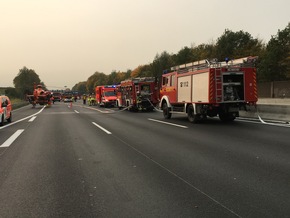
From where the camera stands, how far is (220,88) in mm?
15945

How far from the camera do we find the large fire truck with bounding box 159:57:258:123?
627 inches

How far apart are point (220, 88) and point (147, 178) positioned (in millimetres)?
10352

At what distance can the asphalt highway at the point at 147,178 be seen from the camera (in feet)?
15.5

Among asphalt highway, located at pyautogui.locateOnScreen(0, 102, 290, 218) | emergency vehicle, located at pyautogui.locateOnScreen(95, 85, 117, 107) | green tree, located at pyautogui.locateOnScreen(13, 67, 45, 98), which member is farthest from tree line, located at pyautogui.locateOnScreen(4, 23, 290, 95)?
green tree, located at pyautogui.locateOnScreen(13, 67, 45, 98)

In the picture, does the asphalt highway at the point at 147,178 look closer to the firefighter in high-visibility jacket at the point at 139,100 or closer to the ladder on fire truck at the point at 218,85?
the ladder on fire truck at the point at 218,85

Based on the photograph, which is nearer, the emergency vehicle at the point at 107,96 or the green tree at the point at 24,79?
the emergency vehicle at the point at 107,96

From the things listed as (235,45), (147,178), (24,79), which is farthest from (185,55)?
(24,79)

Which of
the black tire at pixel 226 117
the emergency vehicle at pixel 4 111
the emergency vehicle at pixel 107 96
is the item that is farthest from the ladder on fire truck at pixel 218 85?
the emergency vehicle at pixel 107 96

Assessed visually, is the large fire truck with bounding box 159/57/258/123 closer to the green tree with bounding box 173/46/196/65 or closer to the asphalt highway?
the asphalt highway

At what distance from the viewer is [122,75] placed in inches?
6309

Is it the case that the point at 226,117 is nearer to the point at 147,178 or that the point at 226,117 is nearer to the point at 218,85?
the point at 218,85

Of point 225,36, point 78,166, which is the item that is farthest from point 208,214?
point 225,36

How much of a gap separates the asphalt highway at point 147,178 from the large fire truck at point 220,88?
211 inches

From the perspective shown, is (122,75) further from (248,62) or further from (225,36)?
(248,62)
